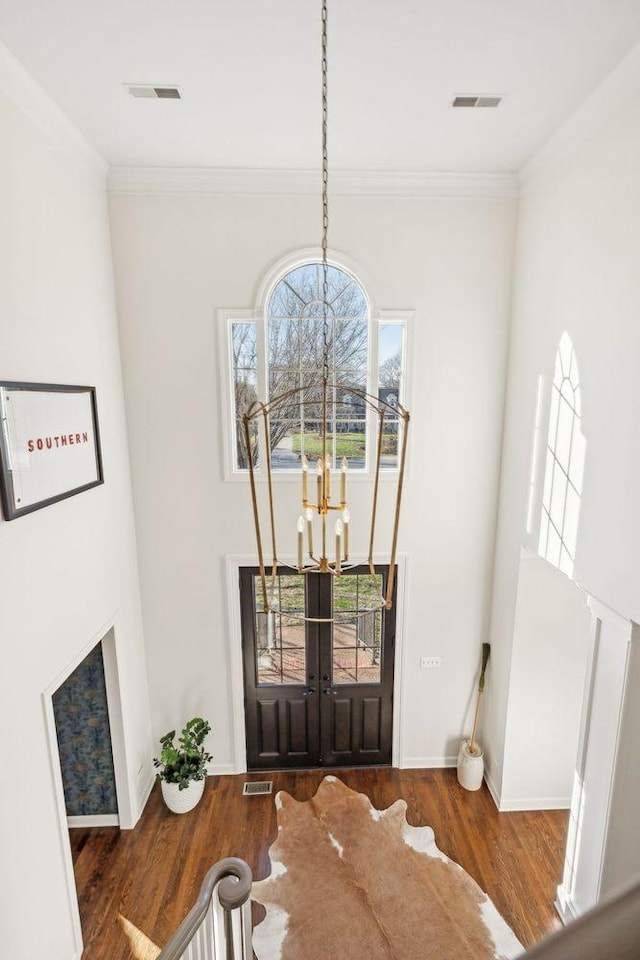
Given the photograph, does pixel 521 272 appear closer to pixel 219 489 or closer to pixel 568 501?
pixel 568 501

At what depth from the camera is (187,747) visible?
4.73m

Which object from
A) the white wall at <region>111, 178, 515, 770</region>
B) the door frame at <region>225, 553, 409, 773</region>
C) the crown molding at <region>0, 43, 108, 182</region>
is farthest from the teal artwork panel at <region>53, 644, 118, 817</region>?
the crown molding at <region>0, 43, 108, 182</region>

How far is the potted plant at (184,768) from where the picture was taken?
461 cm

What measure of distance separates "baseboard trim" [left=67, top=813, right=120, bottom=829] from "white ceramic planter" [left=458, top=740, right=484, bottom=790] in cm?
329

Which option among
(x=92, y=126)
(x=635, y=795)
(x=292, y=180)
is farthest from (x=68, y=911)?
(x=292, y=180)

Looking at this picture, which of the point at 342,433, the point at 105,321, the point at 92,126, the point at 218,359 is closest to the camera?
the point at 92,126

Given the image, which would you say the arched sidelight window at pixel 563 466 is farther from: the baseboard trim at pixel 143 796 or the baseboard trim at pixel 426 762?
the baseboard trim at pixel 143 796

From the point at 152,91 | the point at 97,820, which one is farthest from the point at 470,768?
the point at 152,91

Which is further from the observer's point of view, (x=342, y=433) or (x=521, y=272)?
(x=342, y=433)

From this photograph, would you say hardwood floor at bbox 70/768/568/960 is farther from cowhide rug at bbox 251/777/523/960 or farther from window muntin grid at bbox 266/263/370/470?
window muntin grid at bbox 266/263/370/470

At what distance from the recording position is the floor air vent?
194 inches

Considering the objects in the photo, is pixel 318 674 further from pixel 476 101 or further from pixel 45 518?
pixel 476 101

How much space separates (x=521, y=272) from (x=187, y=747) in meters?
5.30

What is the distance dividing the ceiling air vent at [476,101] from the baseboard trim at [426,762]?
5754 mm
